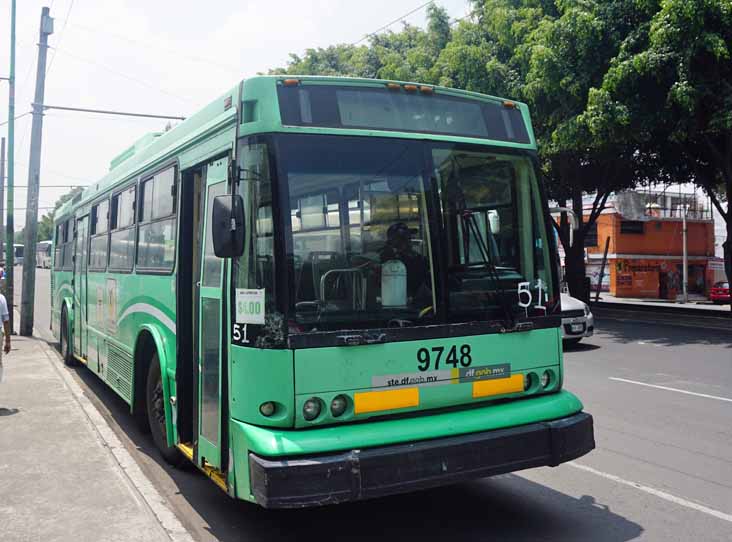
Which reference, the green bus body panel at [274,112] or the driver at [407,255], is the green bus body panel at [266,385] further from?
the green bus body panel at [274,112]

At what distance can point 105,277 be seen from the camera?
8539 mm

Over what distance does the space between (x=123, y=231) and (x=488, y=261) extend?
4.42 meters

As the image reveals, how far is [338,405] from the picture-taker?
4.37m

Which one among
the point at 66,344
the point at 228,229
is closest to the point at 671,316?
the point at 66,344

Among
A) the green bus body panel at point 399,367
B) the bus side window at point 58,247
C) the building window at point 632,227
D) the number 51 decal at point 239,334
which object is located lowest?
the green bus body panel at point 399,367

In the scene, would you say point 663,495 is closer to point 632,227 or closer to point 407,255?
point 407,255

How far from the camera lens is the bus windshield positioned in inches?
173

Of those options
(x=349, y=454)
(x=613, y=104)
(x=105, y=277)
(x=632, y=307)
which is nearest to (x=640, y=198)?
(x=632, y=307)

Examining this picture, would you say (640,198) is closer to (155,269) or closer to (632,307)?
(632,307)

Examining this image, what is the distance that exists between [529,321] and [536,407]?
583mm

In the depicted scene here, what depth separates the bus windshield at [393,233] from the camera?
14.4 feet

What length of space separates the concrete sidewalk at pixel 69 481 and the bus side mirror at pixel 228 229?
182 cm

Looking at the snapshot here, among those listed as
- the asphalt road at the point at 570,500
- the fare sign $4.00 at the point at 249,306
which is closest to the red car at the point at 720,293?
the asphalt road at the point at 570,500

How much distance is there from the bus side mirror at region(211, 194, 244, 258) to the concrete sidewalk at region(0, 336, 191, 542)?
1818 mm
